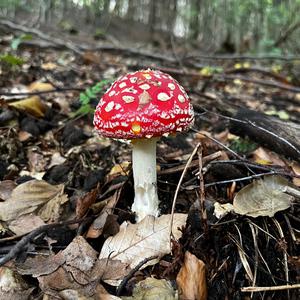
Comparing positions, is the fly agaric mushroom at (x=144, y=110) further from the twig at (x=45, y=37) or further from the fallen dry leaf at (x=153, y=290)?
the twig at (x=45, y=37)

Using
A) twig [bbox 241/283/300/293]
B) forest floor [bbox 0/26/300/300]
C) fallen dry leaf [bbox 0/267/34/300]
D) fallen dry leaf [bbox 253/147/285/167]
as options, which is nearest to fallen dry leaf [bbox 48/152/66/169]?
forest floor [bbox 0/26/300/300]

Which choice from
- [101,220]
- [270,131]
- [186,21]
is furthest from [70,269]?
[186,21]

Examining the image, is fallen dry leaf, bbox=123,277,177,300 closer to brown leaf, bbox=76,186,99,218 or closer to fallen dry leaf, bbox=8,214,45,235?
brown leaf, bbox=76,186,99,218

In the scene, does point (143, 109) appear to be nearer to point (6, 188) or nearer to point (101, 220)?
point (101, 220)

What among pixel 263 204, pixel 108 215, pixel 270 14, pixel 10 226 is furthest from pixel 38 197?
pixel 270 14

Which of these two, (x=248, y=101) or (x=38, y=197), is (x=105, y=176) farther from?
(x=248, y=101)

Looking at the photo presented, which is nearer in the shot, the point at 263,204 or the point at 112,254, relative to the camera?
the point at 112,254

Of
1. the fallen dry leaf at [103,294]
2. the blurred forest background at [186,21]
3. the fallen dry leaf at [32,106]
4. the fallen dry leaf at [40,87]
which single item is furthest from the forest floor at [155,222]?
the blurred forest background at [186,21]
